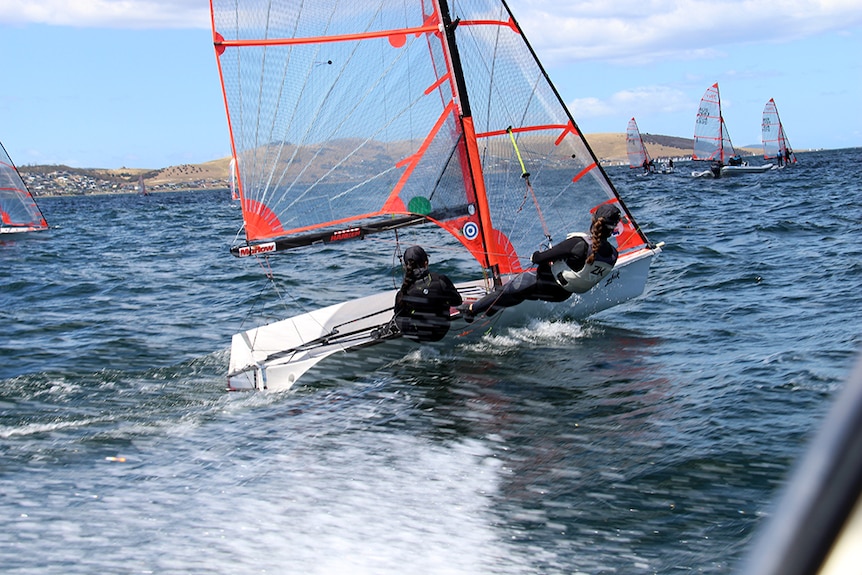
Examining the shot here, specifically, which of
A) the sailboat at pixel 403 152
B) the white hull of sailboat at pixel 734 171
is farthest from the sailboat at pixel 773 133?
the sailboat at pixel 403 152

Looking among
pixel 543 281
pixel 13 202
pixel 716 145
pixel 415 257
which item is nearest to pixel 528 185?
pixel 543 281

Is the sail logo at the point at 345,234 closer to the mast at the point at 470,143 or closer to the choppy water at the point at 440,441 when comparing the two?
the choppy water at the point at 440,441

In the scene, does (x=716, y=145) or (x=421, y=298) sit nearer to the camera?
(x=421, y=298)

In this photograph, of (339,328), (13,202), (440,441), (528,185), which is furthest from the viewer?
(13,202)

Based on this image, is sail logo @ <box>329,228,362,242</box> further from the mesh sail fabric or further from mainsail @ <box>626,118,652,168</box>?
mainsail @ <box>626,118,652,168</box>

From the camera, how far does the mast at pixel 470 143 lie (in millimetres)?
9984

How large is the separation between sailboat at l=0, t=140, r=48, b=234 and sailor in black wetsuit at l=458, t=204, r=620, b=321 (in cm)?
2713

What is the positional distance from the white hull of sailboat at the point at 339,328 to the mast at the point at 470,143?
778mm

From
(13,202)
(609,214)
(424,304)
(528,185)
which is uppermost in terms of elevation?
(13,202)

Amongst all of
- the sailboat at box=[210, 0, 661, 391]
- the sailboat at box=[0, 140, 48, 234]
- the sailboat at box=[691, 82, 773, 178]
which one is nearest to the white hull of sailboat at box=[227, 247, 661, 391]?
the sailboat at box=[210, 0, 661, 391]

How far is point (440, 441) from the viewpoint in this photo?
694 cm

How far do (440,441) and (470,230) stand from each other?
403 centimetres

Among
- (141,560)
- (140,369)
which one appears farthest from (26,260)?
(141,560)

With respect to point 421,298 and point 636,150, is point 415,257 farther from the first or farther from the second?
point 636,150
